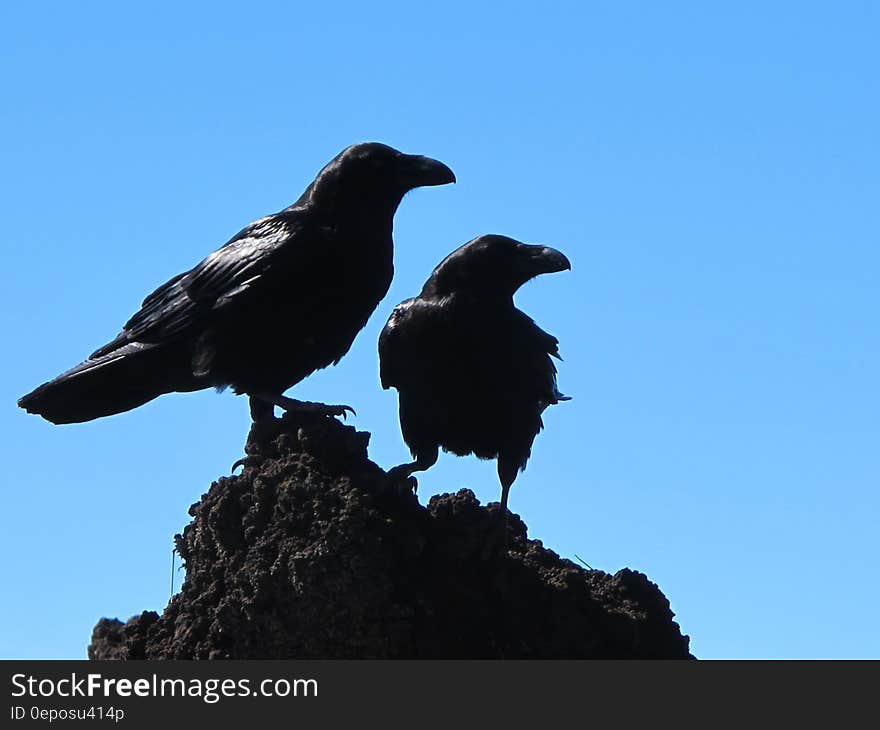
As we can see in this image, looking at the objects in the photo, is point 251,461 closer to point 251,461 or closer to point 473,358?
point 251,461

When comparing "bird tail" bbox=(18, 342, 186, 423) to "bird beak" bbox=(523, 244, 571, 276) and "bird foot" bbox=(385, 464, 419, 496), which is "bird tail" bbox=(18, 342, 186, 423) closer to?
"bird foot" bbox=(385, 464, 419, 496)

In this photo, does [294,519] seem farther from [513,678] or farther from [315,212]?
[315,212]

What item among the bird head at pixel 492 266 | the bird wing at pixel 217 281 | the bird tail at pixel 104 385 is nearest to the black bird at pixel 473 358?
the bird head at pixel 492 266

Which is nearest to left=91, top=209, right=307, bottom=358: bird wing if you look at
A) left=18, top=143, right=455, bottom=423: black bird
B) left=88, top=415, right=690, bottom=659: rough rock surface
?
left=18, top=143, right=455, bottom=423: black bird

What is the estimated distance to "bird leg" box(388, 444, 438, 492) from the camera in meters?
10.9

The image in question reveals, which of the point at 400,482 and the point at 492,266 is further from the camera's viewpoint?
the point at 492,266

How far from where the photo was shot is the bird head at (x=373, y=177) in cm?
1252

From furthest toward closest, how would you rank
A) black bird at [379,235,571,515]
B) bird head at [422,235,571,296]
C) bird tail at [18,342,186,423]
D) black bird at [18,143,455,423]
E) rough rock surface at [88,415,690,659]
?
bird head at [422,235,571,296]
black bird at [379,235,571,515]
bird tail at [18,342,186,423]
black bird at [18,143,455,423]
rough rock surface at [88,415,690,659]

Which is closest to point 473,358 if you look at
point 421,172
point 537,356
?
point 537,356

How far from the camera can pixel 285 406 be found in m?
11.7

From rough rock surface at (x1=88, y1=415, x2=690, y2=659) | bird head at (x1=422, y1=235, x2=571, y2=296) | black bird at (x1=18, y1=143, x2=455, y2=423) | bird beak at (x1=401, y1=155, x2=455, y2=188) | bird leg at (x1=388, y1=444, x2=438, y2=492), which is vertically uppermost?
bird beak at (x1=401, y1=155, x2=455, y2=188)

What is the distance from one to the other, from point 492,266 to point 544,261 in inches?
16.0

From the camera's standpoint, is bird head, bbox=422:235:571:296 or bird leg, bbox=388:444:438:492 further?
bird head, bbox=422:235:571:296

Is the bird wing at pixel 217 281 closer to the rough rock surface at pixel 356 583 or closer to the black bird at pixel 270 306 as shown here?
the black bird at pixel 270 306
